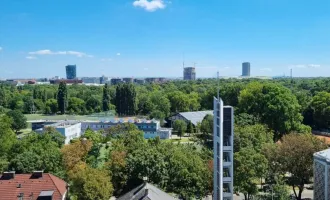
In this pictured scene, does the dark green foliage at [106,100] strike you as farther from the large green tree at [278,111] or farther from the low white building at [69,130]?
the large green tree at [278,111]

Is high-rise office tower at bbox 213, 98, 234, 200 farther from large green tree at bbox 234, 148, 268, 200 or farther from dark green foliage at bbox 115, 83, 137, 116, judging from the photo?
dark green foliage at bbox 115, 83, 137, 116

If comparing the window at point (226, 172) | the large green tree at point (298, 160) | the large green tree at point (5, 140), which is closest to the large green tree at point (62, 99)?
the large green tree at point (5, 140)

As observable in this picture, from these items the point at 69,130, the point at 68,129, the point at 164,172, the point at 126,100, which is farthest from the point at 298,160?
the point at 126,100

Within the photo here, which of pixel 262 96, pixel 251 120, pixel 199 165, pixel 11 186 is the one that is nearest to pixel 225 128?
pixel 199 165

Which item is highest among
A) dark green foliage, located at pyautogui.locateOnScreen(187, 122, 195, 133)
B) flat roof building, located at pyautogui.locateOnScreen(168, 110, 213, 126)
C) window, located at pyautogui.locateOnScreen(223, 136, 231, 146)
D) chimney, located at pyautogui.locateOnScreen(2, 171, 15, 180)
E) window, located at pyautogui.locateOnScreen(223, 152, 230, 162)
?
window, located at pyautogui.locateOnScreen(223, 136, 231, 146)

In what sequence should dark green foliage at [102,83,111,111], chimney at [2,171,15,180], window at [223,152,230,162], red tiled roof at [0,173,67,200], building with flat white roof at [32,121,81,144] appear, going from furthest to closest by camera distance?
1. dark green foliage at [102,83,111,111]
2. building with flat white roof at [32,121,81,144]
3. chimney at [2,171,15,180]
4. red tiled roof at [0,173,67,200]
5. window at [223,152,230,162]

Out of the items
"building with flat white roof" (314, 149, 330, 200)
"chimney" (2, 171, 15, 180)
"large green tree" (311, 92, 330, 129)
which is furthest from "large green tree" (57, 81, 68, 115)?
"building with flat white roof" (314, 149, 330, 200)

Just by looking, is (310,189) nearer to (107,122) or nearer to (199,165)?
(199,165)
